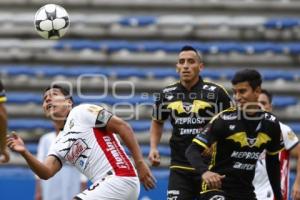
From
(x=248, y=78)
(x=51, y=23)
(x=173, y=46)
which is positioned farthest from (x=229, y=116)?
(x=173, y=46)

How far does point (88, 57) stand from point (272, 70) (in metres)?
3.46

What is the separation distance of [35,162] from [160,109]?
258 cm

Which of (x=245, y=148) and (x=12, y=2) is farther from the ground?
(x=12, y=2)

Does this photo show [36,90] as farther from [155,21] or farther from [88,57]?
[155,21]

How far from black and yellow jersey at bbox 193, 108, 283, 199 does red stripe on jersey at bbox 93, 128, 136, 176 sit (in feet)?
2.15

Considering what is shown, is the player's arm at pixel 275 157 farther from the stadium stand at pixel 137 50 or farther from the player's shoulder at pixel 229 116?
the stadium stand at pixel 137 50

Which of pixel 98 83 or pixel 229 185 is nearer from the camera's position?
pixel 229 185

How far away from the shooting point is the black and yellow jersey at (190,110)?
371 inches

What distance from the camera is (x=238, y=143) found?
776 cm

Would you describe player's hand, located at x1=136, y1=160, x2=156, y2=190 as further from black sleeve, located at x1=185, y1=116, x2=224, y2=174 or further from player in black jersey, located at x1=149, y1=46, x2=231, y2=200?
player in black jersey, located at x1=149, y1=46, x2=231, y2=200

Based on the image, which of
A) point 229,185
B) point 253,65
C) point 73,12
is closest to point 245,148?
point 229,185

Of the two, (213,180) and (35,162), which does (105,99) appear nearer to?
(35,162)

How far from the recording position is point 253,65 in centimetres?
1617

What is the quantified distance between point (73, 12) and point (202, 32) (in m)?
2.60
